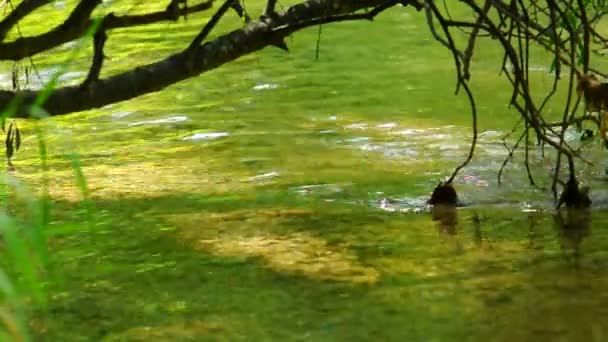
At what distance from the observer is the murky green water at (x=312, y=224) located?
4082 millimetres

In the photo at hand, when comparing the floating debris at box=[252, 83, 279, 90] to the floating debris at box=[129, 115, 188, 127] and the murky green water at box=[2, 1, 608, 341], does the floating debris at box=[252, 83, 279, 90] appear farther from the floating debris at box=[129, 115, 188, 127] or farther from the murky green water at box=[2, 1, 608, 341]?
the floating debris at box=[129, 115, 188, 127]

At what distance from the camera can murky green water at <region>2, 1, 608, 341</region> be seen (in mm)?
4082

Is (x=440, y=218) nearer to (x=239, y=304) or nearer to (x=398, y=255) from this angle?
(x=398, y=255)

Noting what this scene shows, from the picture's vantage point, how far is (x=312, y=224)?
17.7 feet

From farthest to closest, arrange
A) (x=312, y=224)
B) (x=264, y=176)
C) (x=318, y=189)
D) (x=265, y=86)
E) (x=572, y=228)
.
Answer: (x=265, y=86), (x=264, y=176), (x=318, y=189), (x=312, y=224), (x=572, y=228)

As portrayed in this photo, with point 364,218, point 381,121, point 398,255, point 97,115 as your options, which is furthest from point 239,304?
point 97,115

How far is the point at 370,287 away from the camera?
4.40 metres

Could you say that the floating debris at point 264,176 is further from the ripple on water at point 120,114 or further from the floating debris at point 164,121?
→ the ripple on water at point 120,114

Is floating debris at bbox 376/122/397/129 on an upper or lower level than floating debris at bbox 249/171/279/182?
upper

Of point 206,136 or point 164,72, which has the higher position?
point 164,72

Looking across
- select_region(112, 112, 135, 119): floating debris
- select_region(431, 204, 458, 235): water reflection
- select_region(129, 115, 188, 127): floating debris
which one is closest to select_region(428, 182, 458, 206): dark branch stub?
select_region(431, 204, 458, 235): water reflection

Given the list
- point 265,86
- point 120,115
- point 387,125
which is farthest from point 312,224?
point 265,86

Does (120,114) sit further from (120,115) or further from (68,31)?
(68,31)

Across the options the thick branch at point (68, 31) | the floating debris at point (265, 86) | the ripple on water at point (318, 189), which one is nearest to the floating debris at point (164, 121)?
the floating debris at point (265, 86)
